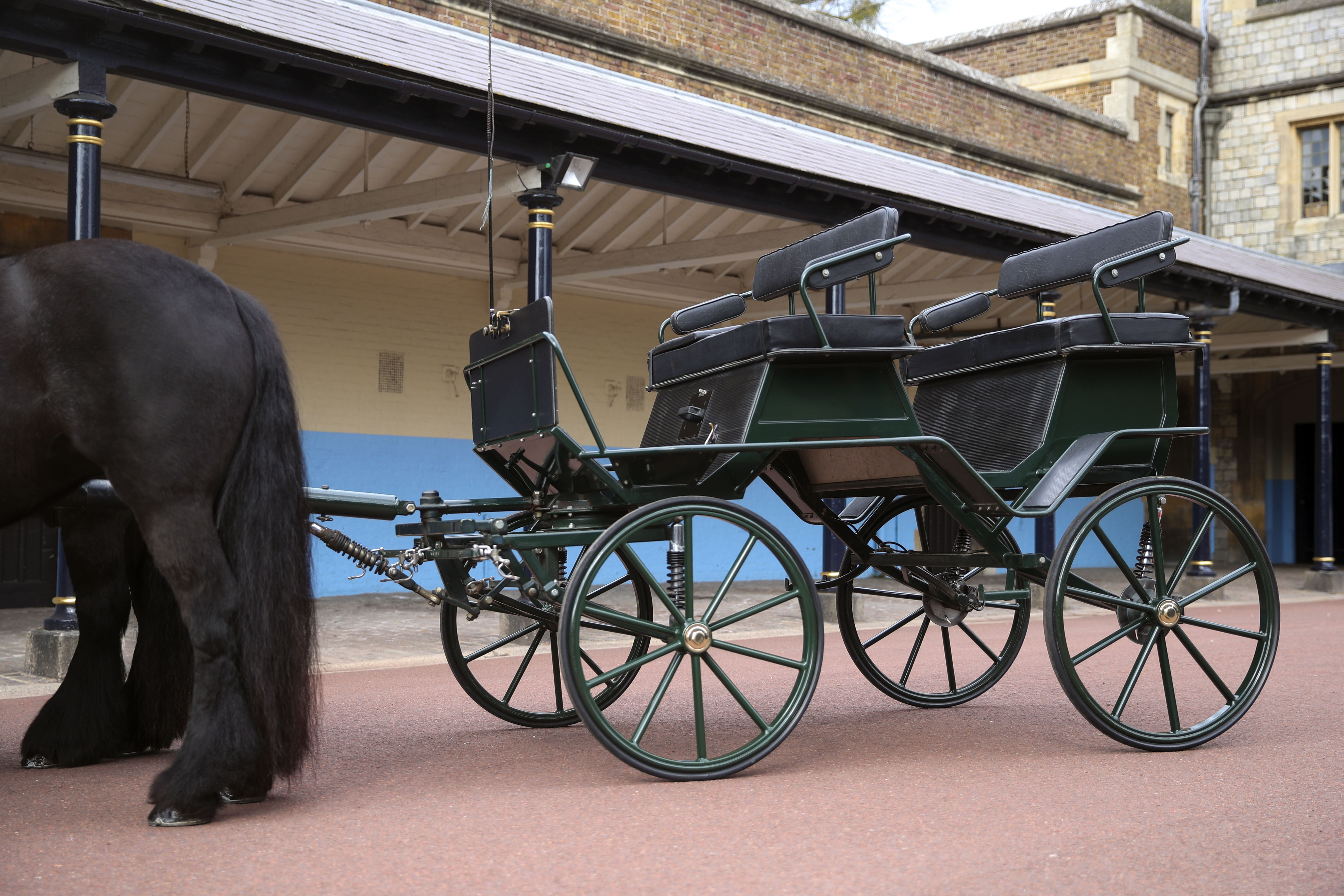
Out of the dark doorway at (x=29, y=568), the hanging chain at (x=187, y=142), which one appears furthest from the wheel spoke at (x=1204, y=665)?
the dark doorway at (x=29, y=568)

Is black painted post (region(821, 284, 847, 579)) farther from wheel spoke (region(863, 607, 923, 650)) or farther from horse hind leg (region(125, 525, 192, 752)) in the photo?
horse hind leg (region(125, 525, 192, 752))

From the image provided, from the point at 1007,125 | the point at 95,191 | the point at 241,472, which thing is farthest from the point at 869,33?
the point at 241,472

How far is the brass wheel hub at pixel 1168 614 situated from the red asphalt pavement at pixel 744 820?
0.46m

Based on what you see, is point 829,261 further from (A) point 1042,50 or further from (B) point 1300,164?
(B) point 1300,164

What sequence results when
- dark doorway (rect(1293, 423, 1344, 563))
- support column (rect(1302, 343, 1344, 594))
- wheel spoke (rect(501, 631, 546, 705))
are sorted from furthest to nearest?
1. dark doorway (rect(1293, 423, 1344, 563))
2. support column (rect(1302, 343, 1344, 594))
3. wheel spoke (rect(501, 631, 546, 705))

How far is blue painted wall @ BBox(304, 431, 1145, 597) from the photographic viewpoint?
1157cm

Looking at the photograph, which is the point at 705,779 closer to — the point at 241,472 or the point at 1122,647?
the point at 241,472

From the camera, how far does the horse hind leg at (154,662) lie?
4078mm

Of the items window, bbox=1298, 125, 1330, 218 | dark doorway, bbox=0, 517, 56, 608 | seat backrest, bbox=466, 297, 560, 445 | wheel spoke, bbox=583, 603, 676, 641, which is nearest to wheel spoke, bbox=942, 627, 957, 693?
wheel spoke, bbox=583, 603, 676, 641

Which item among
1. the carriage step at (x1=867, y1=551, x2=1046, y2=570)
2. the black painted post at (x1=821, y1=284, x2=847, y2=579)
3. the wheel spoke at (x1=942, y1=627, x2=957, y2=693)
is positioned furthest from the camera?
A: the black painted post at (x1=821, y1=284, x2=847, y2=579)

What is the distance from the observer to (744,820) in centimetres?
340

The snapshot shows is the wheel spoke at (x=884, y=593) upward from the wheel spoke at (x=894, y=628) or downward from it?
upward

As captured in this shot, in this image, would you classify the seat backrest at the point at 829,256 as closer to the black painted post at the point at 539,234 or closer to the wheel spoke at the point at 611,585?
the wheel spoke at the point at 611,585

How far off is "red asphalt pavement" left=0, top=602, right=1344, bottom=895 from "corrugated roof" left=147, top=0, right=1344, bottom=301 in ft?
14.4
